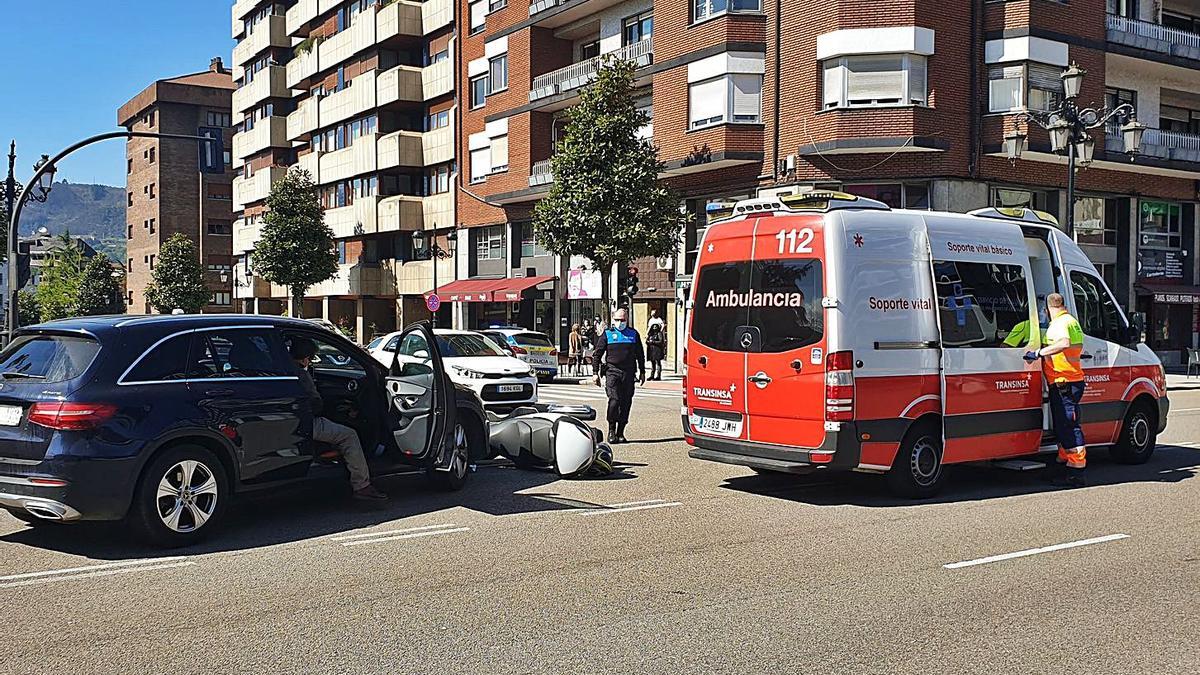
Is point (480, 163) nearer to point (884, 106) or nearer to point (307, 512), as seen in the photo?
point (884, 106)

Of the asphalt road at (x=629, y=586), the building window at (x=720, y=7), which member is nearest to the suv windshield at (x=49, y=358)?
the asphalt road at (x=629, y=586)

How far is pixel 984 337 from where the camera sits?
1028cm

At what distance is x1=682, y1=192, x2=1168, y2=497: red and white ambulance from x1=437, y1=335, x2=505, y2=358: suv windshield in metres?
9.24

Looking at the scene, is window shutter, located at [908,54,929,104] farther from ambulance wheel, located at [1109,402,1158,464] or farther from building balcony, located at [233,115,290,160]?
building balcony, located at [233,115,290,160]

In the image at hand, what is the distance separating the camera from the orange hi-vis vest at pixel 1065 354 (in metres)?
10.6

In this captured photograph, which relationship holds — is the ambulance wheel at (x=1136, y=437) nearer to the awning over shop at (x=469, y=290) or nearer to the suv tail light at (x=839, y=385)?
the suv tail light at (x=839, y=385)

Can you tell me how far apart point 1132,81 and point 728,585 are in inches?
1314

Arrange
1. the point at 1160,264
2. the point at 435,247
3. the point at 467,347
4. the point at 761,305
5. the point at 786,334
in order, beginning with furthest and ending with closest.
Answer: the point at 435,247 → the point at 1160,264 → the point at 467,347 → the point at 761,305 → the point at 786,334

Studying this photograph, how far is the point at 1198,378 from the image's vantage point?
1236 inches

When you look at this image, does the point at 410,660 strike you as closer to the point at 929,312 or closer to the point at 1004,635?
the point at 1004,635

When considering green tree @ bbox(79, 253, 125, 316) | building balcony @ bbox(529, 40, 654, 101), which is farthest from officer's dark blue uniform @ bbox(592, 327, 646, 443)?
green tree @ bbox(79, 253, 125, 316)

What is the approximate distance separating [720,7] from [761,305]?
2342 centimetres

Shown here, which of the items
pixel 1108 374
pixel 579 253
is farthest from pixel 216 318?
pixel 579 253

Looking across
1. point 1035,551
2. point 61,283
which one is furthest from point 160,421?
point 61,283
